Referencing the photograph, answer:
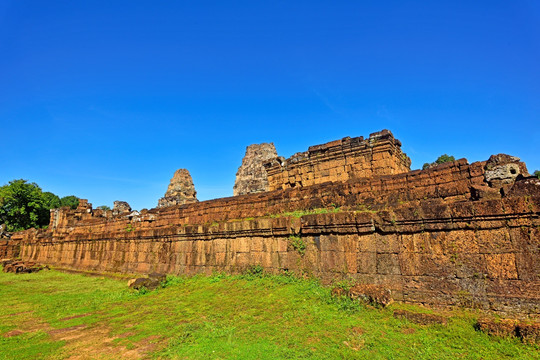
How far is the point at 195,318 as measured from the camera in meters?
5.16

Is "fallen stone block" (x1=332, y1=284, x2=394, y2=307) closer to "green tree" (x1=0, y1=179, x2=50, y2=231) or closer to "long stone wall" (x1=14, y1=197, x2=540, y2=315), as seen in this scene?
"long stone wall" (x1=14, y1=197, x2=540, y2=315)

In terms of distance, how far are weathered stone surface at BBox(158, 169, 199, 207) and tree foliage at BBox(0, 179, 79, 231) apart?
77.6 ft

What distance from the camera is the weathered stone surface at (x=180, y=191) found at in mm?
29062

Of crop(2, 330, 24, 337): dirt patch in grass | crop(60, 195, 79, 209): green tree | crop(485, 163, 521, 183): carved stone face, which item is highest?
crop(60, 195, 79, 209): green tree

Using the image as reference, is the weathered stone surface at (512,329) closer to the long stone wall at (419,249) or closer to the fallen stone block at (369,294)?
the long stone wall at (419,249)

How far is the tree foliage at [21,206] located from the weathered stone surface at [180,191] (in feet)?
77.6

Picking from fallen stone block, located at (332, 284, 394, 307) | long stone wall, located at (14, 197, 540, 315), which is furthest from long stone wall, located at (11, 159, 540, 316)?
fallen stone block, located at (332, 284, 394, 307)

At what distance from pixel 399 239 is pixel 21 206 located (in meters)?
49.8

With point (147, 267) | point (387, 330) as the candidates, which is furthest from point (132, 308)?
point (387, 330)

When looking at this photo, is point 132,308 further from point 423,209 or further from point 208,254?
point 423,209

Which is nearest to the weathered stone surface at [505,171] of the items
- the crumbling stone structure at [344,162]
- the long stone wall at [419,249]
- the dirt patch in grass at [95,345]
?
the long stone wall at [419,249]

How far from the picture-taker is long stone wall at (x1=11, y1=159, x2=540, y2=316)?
4.19m

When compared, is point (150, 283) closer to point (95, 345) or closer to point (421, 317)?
point (95, 345)

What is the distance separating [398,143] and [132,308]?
35.9 ft
